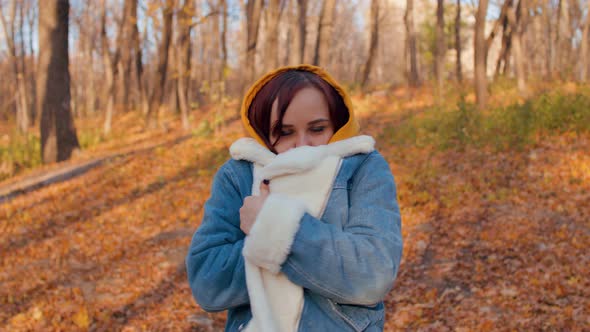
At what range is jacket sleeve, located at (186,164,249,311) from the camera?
1.48 m

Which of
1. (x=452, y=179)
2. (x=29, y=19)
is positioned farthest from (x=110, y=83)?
(x=29, y=19)

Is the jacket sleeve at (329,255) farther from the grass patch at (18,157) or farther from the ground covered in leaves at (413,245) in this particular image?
the grass patch at (18,157)

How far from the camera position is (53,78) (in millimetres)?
12062

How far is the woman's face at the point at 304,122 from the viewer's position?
1.63 meters

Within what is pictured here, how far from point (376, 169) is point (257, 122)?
1.43ft

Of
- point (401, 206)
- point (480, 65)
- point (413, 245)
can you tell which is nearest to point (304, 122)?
point (413, 245)

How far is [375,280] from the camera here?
1399mm

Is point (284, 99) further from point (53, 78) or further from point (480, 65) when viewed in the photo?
point (53, 78)

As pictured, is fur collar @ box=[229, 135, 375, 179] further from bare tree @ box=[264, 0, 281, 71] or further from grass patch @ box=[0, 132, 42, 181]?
grass patch @ box=[0, 132, 42, 181]

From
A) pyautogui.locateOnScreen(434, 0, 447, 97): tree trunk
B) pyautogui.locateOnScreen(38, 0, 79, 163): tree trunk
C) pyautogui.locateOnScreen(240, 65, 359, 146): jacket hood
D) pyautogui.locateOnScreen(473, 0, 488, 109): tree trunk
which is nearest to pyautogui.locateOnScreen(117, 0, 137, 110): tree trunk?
pyautogui.locateOnScreen(38, 0, 79, 163): tree trunk

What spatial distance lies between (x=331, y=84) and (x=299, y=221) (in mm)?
553

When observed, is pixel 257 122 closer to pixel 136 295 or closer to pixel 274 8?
pixel 136 295

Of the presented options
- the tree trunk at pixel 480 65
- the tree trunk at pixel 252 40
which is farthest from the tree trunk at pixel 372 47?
the tree trunk at pixel 480 65

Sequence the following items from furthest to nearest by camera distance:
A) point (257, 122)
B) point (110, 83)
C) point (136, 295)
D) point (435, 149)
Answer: point (110, 83) → point (435, 149) → point (136, 295) → point (257, 122)
